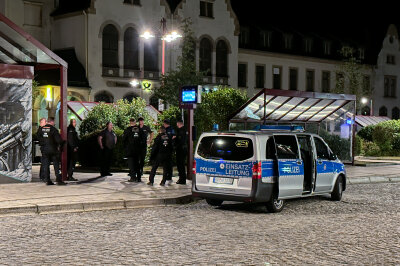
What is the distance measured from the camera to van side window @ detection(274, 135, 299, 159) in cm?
1228

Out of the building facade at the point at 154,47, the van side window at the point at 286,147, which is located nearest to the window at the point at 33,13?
the building facade at the point at 154,47

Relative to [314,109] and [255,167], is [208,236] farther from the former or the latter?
[314,109]

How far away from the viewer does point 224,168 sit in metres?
12.1

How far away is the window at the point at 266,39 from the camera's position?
172 ft

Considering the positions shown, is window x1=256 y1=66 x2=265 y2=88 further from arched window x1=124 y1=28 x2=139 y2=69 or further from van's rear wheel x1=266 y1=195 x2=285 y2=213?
van's rear wheel x1=266 y1=195 x2=285 y2=213

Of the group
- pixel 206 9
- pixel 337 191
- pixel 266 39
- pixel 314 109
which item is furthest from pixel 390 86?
pixel 337 191

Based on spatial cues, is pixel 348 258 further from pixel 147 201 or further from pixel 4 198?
pixel 4 198

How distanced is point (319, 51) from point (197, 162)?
46.5m

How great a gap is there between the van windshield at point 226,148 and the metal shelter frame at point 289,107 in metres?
7.89

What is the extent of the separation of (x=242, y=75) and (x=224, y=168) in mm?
39066

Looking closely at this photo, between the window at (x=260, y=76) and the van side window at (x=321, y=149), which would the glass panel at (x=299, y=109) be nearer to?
the van side window at (x=321, y=149)

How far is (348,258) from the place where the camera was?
7.85 meters

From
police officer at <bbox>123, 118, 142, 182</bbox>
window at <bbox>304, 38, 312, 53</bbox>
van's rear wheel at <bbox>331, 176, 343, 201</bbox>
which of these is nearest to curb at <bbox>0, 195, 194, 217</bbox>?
van's rear wheel at <bbox>331, 176, 343, 201</bbox>

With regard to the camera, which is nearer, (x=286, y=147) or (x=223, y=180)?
(x=223, y=180)
